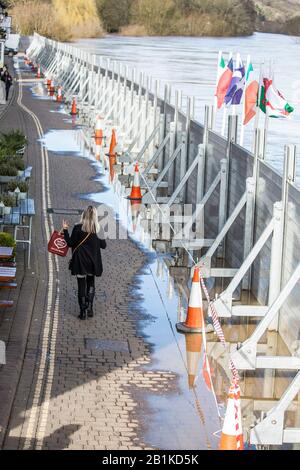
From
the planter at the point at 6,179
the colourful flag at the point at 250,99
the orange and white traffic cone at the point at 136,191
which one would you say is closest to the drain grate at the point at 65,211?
the planter at the point at 6,179

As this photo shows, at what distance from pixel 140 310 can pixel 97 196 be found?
9.47 meters

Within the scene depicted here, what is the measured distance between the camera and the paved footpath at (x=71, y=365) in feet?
36.9

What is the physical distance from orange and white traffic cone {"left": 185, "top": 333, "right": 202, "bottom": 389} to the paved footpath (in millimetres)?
323

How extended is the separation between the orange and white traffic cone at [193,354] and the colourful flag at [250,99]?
32.4 ft

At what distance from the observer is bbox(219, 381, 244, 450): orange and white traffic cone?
32.9 feet

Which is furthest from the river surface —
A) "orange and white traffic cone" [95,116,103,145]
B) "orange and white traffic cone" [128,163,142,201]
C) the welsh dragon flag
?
"orange and white traffic cone" [95,116,103,145]

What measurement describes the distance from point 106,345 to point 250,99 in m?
11.1

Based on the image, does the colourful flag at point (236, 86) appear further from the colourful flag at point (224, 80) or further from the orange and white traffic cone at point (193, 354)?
the orange and white traffic cone at point (193, 354)

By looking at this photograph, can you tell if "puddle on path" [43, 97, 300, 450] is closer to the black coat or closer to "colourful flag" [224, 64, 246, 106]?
the black coat

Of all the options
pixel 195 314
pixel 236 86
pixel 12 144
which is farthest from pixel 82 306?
pixel 236 86

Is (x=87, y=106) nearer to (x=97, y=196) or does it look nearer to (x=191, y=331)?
(x=97, y=196)

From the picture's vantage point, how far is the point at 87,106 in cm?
4591

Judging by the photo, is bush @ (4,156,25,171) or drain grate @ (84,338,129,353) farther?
bush @ (4,156,25,171)
